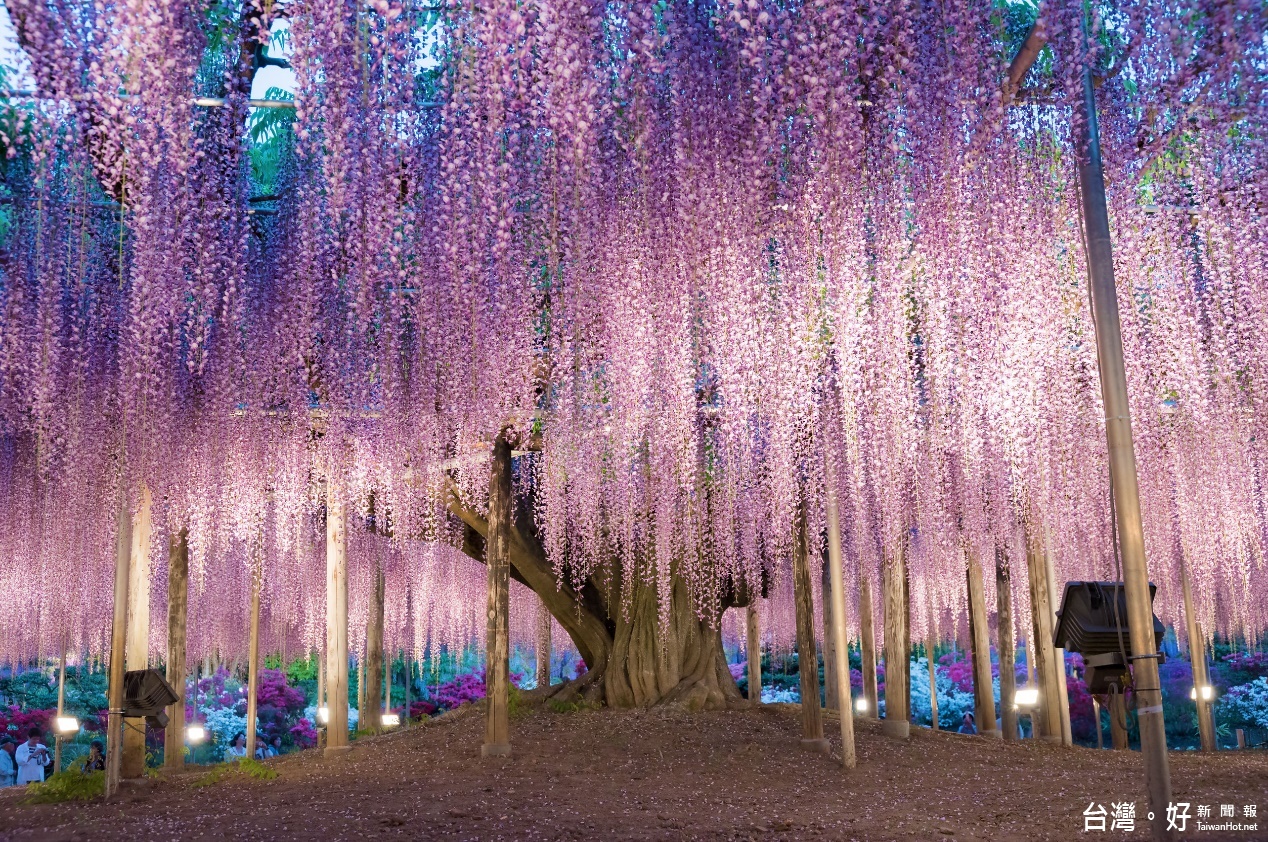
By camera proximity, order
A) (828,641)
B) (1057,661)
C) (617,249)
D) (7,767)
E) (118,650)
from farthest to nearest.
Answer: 1. (7,767)
2. (828,641)
3. (1057,661)
4. (118,650)
5. (617,249)

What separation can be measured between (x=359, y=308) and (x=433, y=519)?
17.4 ft

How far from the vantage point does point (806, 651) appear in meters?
9.34

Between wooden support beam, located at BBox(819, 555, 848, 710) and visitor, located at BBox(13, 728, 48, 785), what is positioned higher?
wooden support beam, located at BBox(819, 555, 848, 710)

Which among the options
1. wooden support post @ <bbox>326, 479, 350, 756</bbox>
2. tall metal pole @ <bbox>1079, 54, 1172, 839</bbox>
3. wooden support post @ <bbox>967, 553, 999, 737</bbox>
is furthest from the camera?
wooden support post @ <bbox>967, 553, 999, 737</bbox>

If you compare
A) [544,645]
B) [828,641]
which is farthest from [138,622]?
[828,641]

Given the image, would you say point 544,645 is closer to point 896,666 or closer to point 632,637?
point 632,637

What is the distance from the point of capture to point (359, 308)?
5945 millimetres

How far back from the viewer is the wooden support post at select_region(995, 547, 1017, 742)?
37.8ft

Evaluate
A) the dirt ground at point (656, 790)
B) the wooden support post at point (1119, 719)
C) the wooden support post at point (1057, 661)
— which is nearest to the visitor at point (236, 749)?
the dirt ground at point (656, 790)

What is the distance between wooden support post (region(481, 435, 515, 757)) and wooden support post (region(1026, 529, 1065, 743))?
5668 millimetres

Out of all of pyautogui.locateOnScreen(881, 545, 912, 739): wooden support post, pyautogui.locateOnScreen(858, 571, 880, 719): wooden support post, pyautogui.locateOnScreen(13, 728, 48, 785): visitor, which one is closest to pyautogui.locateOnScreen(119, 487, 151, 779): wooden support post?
pyautogui.locateOnScreen(881, 545, 912, 739): wooden support post

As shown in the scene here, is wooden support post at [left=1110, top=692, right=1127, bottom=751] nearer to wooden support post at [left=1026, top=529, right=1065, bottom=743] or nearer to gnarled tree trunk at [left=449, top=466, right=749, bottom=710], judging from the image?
wooden support post at [left=1026, top=529, right=1065, bottom=743]

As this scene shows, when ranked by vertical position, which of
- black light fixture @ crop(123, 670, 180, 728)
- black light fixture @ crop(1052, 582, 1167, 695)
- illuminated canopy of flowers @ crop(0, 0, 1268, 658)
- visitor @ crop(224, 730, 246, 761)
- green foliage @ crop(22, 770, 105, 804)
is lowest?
visitor @ crop(224, 730, 246, 761)

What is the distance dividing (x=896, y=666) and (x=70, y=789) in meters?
7.29
